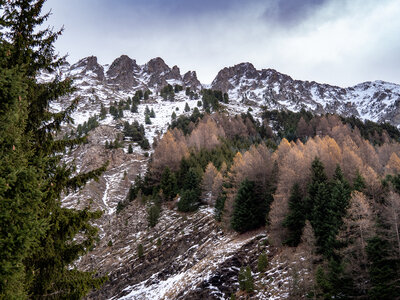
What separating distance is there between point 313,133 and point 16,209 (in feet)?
346

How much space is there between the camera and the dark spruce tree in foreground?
15.4 feet

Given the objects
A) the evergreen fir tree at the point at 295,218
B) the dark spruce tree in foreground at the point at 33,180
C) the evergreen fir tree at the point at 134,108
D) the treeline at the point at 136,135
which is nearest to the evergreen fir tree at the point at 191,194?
the evergreen fir tree at the point at 295,218

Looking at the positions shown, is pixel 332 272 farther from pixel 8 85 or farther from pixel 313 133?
pixel 313 133

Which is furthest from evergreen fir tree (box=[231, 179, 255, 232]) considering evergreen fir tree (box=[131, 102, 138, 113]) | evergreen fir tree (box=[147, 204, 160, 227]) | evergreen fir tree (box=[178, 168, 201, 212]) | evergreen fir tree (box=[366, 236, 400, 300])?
evergreen fir tree (box=[131, 102, 138, 113])

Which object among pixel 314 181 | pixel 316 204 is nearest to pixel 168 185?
pixel 314 181

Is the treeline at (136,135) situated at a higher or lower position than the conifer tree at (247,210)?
higher

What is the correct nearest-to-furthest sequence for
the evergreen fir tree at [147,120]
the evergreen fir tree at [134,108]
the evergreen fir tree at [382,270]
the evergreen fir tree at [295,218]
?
1. the evergreen fir tree at [382,270]
2. the evergreen fir tree at [295,218]
3. the evergreen fir tree at [147,120]
4. the evergreen fir tree at [134,108]

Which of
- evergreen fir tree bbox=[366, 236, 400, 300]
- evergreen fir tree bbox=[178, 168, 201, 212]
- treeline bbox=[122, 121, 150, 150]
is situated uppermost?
treeline bbox=[122, 121, 150, 150]

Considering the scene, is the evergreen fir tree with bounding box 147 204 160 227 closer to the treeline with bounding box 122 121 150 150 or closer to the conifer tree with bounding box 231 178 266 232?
the conifer tree with bounding box 231 178 266 232


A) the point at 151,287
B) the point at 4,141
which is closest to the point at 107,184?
the point at 151,287

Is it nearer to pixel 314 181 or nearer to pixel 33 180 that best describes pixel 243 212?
pixel 314 181

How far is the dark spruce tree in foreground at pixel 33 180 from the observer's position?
15.4ft

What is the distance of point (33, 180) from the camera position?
508cm

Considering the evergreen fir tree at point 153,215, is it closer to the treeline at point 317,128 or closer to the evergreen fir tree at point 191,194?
the evergreen fir tree at point 191,194
